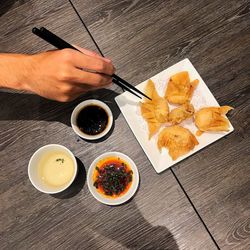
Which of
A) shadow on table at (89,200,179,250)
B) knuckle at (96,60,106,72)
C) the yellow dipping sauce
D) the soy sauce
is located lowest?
shadow on table at (89,200,179,250)

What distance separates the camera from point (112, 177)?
5.04ft

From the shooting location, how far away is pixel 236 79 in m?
1.66

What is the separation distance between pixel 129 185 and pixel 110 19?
0.86m

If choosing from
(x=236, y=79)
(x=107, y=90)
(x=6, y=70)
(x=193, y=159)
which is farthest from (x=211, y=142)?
(x=6, y=70)

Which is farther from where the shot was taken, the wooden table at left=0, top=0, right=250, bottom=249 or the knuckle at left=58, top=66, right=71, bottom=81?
the wooden table at left=0, top=0, right=250, bottom=249

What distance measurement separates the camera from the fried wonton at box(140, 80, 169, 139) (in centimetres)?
158

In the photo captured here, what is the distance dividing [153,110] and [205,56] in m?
0.39

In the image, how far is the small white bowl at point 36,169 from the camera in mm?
1509

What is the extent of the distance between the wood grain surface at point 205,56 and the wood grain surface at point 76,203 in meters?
0.11

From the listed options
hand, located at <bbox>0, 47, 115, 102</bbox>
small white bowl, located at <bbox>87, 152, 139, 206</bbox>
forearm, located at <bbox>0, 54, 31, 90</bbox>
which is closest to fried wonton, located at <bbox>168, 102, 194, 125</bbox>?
small white bowl, located at <bbox>87, 152, 139, 206</bbox>

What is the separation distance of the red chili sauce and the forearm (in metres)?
0.50

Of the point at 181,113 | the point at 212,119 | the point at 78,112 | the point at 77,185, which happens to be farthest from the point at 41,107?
the point at 212,119

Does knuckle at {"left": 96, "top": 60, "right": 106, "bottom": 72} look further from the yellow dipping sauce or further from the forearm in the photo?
the yellow dipping sauce

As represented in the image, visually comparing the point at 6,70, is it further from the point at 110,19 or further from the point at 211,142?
the point at 211,142
